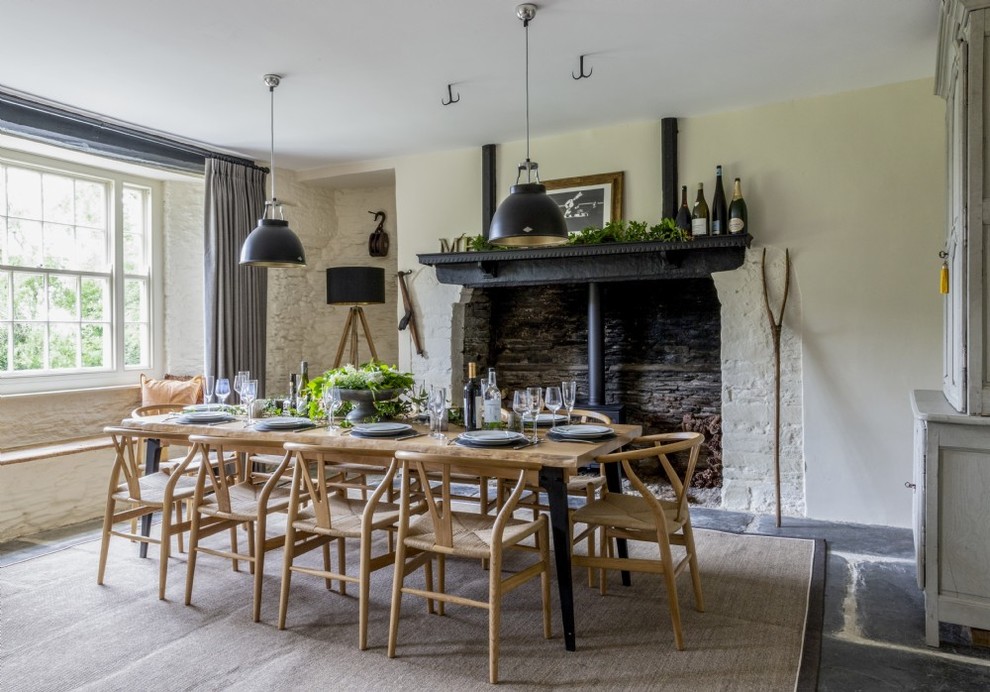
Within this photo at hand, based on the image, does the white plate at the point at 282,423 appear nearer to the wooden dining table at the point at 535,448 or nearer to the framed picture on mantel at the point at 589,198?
the wooden dining table at the point at 535,448

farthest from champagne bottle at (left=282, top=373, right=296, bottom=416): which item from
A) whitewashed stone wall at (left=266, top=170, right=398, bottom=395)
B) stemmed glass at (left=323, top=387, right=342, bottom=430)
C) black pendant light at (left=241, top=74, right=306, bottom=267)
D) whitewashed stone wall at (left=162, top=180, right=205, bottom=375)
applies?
whitewashed stone wall at (left=266, top=170, right=398, bottom=395)

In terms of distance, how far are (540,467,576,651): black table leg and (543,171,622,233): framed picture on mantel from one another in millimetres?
2687

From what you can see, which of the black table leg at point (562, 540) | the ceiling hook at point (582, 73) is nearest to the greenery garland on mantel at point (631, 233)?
the ceiling hook at point (582, 73)

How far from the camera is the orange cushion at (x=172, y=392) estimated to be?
5.22m

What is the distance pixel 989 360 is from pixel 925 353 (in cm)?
169

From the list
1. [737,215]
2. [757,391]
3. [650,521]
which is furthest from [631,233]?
[650,521]

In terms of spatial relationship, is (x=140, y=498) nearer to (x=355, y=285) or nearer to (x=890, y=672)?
(x=355, y=285)

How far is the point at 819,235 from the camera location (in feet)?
14.3

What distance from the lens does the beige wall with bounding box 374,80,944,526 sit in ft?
13.5

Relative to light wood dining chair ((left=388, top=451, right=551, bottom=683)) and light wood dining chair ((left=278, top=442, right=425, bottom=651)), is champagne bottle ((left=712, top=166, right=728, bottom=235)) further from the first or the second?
light wood dining chair ((left=278, top=442, right=425, bottom=651))

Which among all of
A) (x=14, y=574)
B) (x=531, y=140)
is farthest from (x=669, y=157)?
(x=14, y=574)

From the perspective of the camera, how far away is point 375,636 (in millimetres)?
2736

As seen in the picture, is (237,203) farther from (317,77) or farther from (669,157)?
(669,157)

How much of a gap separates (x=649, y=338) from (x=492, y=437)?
2.61 meters
